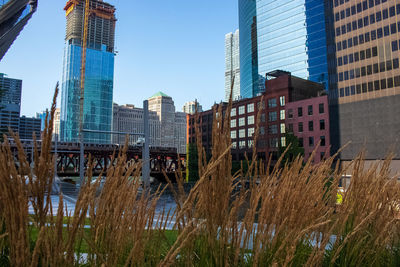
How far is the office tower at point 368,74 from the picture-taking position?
43.8 m

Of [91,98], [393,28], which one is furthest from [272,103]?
[91,98]

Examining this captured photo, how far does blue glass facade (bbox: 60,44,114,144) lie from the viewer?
13925 centimetres

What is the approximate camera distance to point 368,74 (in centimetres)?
4631

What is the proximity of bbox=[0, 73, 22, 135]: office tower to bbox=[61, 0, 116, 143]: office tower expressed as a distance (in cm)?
2020

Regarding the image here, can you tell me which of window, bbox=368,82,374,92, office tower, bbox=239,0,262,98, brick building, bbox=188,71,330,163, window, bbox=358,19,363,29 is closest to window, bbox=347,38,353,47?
window, bbox=358,19,363,29

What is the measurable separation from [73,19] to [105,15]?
1759 centimetres

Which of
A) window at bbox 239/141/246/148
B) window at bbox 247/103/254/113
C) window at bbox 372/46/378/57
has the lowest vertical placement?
window at bbox 239/141/246/148

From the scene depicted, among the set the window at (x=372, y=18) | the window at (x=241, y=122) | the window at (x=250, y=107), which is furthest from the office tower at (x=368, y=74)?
the window at (x=241, y=122)

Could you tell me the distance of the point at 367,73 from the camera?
152 feet

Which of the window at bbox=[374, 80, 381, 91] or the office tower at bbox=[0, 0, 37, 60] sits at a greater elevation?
the window at bbox=[374, 80, 381, 91]

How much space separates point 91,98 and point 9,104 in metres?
39.7

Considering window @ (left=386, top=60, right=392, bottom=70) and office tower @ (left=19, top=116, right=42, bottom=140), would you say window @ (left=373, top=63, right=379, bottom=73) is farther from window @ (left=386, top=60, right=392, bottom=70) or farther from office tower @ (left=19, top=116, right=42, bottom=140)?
office tower @ (left=19, top=116, right=42, bottom=140)

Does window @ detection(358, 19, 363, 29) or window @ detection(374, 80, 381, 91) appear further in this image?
window @ detection(358, 19, 363, 29)

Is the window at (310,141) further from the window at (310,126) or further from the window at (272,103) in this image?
the window at (272,103)
